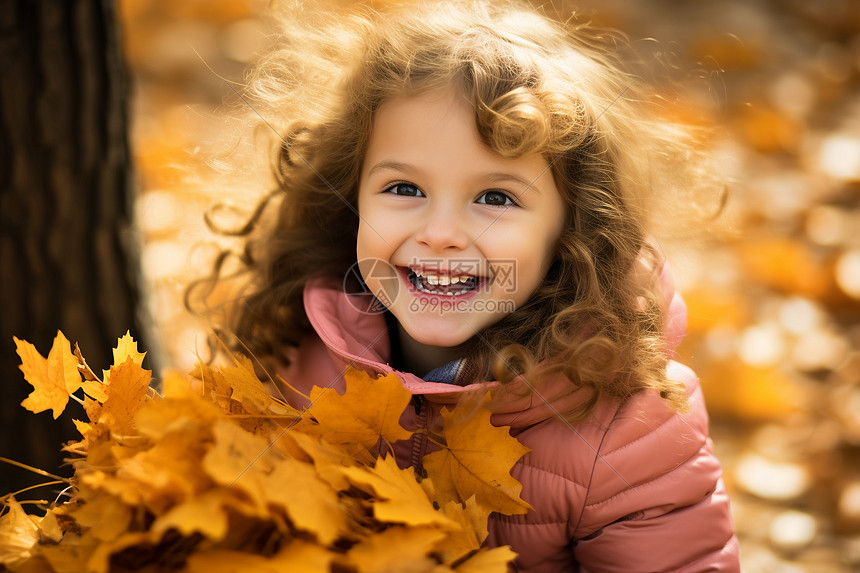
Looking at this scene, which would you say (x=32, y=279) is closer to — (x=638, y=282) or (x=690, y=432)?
(x=638, y=282)

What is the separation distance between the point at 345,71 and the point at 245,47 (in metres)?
2.08

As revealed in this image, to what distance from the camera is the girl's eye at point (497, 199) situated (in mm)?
1205

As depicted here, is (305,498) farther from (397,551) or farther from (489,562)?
(489,562)

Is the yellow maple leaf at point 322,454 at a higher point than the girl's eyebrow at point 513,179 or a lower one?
lower

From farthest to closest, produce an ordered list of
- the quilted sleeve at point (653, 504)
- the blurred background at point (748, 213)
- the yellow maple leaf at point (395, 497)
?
1. the blurred background at point (748, 213)
2. the quilted sleeve at point (653, 504)
3. the yellow maple leaf at point (395, 497)

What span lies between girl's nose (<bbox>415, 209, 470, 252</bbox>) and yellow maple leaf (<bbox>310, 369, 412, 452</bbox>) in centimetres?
25

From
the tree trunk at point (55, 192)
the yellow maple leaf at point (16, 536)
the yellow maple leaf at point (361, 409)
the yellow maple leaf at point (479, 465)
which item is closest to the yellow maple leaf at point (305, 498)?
the yellow maple leaf at point (361, 409)

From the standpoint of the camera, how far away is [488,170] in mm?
1168

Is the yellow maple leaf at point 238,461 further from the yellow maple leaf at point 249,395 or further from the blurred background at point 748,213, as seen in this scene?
the blurred background at point 748,213

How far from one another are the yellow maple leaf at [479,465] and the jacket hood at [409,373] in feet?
0.27

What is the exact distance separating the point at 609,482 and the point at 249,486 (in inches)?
23.3

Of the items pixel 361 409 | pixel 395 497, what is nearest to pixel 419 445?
pixel 361 409

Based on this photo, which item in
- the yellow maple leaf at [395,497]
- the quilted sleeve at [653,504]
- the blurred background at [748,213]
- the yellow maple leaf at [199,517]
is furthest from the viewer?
the blurred background at [748,213]

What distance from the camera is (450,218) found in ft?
3.85
